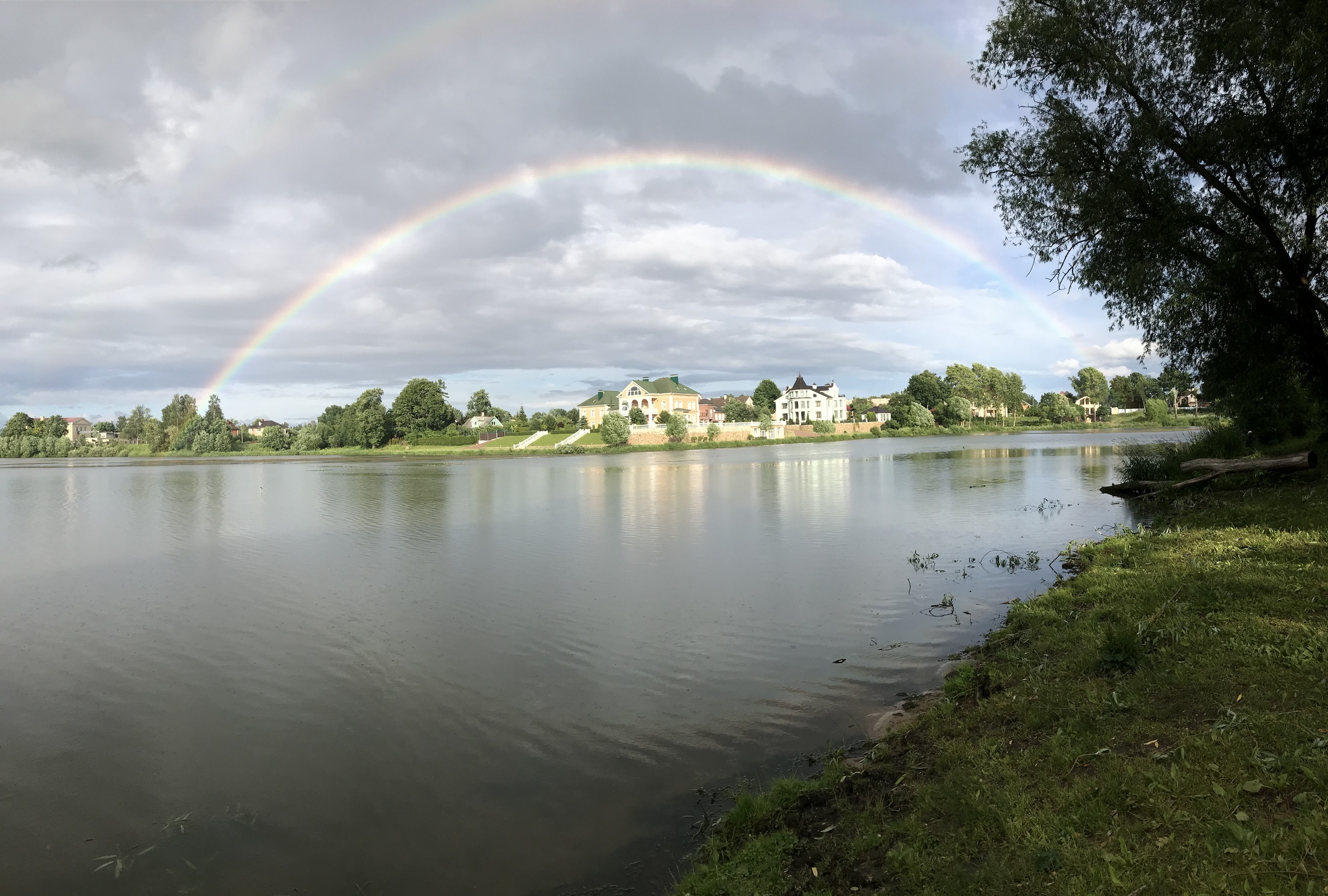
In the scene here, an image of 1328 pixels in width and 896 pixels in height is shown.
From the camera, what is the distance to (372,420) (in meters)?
123

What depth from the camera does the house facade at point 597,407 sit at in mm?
134750

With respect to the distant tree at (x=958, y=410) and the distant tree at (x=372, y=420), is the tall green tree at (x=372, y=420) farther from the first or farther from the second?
the distant tree at (x=958, y=410)

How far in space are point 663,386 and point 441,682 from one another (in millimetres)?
128355

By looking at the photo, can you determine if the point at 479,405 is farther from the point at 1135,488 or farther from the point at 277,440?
the point at 1135,488

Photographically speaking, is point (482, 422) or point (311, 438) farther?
point (482, 422)

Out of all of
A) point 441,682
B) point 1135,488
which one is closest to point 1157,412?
point 1135,488

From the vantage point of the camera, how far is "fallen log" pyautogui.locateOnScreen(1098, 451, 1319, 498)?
1680 centimetres

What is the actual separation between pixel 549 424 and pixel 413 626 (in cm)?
11704

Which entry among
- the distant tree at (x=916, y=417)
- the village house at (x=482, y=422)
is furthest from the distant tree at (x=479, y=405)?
the distant tree at (x=916, y=417)

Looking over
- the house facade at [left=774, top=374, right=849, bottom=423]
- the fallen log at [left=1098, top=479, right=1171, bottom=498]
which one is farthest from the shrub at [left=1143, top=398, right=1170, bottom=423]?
the fallen log at [left=1098, top=479, right=1171, bottom=498]

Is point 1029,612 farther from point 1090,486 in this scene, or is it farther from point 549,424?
point 549,424

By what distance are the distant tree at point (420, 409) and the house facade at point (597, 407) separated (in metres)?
25.5

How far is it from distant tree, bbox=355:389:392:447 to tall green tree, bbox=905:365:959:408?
102990 mm

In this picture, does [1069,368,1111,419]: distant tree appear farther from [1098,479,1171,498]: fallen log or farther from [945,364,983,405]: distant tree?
[1098,479,1171,498]: fallen log
